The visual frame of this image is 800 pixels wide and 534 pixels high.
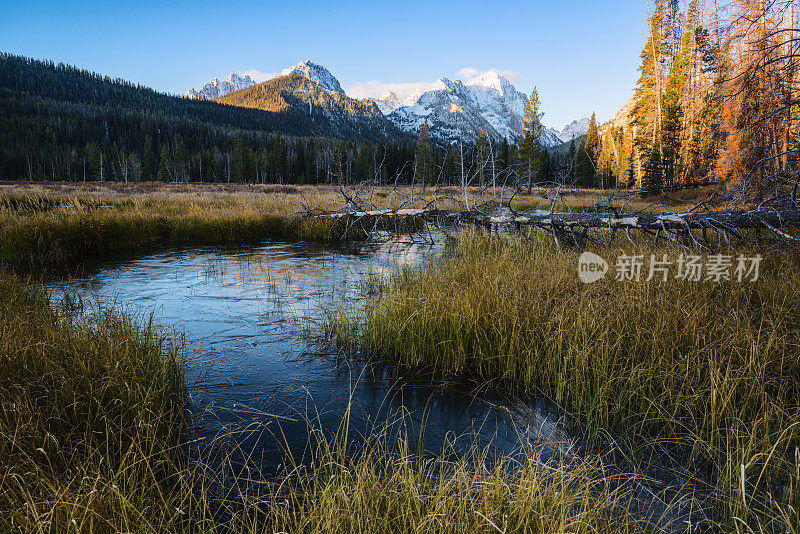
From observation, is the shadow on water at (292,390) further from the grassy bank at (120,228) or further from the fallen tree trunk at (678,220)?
the fallen tree trunk at (678,220)

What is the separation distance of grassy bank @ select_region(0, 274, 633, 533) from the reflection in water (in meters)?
0.29

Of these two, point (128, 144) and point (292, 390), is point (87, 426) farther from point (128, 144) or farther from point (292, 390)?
point (128, 144)

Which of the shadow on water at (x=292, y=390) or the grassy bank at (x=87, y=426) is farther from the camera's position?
the shadow on water at (x=292, y=390)

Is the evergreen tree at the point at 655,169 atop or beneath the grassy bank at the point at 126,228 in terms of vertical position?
atop

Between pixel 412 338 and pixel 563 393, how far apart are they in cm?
162

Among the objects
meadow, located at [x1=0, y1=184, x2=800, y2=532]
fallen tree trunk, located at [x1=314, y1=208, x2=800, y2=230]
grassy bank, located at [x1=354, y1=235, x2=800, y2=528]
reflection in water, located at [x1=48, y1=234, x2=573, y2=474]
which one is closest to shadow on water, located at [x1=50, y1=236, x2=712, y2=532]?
reflection in water, located at [x1=48, y1=234, x2=573, y2=474]

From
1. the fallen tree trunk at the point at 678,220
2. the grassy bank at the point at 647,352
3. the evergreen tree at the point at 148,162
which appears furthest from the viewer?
the evergreen tree at the point at 148,162

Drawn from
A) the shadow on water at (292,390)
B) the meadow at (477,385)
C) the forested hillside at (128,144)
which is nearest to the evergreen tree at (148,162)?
the forested hillside at (128,144)

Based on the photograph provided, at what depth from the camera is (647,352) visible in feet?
12.1

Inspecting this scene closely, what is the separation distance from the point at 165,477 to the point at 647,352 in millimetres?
3924

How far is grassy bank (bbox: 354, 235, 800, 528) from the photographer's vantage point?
276cm

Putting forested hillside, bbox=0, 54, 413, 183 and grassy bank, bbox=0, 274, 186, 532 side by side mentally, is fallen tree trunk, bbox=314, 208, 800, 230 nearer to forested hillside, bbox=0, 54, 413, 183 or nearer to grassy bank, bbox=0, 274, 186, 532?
grassy bank, bbox=0, 274, 186, 532

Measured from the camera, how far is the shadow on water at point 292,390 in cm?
305

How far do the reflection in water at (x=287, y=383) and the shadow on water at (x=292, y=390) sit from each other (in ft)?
0.04
